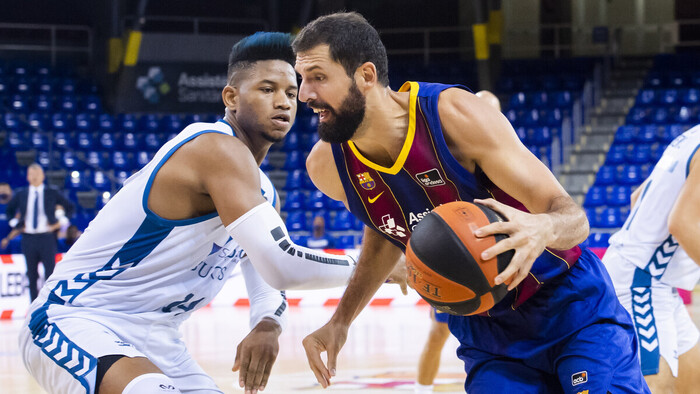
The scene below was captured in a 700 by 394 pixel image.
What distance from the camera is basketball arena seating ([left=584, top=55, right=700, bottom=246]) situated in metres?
13.0

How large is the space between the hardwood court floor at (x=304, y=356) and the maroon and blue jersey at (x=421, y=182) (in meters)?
2.87

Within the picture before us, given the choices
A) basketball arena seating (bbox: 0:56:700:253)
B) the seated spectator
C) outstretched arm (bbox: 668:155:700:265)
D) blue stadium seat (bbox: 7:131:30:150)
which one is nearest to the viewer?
outstretched arm (bbox: 668:155:700:265)

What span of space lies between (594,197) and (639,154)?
130cm

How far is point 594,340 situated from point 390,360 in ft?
13.5

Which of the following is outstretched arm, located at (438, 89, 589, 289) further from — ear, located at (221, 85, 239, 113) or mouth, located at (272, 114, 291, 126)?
ear, located at (221, 85, 239, 113)

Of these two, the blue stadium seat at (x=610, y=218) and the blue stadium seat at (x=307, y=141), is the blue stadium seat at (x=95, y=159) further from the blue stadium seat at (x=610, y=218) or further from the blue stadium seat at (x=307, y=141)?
the blue stadium seat at (x=610, y=218)

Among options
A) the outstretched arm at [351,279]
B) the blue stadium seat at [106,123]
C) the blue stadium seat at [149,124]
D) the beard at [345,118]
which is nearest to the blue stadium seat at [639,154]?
the blue stadium seat at [149,124]

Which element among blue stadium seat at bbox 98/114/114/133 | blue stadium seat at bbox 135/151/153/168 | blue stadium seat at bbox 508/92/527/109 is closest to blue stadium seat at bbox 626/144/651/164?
blue stadium seat at bbox 508/92/527/109

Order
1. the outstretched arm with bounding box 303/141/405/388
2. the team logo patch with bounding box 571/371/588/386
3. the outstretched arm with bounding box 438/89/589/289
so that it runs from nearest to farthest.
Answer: the outstretched arm with bounding box 438/89/589/289 → the team logo patch with bounding box 571/371/588/386 → the outstretched arm with bounding box 303/141/405/388

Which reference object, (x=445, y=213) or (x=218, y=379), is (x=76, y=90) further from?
(x=445, y=213)

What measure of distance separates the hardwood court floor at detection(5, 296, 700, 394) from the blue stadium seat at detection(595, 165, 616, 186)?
160 inches

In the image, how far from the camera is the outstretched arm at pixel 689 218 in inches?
126

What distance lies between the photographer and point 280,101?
308 centimetres

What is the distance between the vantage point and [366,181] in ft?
9.00
